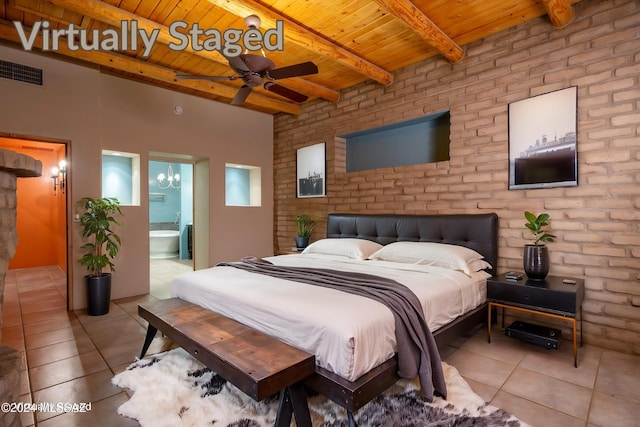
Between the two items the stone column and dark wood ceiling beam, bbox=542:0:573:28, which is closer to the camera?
the stone column

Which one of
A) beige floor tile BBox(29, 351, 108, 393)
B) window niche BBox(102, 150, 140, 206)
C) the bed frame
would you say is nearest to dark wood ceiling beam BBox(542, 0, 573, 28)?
the bed frame

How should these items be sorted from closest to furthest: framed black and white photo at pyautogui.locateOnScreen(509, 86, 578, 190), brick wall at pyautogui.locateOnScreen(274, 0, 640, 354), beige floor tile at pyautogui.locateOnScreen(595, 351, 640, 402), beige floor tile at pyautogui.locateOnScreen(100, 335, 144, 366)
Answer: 1. beige floor tile at pyautogui.locateOnScreen(595, 351, 640, 402)
2. beige floor tile at pyautogui.locateOnScreen(100, 335, 144, 366)
3. brick wall at pyautogui.locateOnScreen(274, 0, 640, 354)
4. framed black and white photo at pyautogui.locateOnScreen(509, 86, 578, 190)

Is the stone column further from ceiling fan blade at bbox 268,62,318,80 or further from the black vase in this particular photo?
the black vase

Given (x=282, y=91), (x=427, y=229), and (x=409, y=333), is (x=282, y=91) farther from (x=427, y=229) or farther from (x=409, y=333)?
(x=409, y=333)

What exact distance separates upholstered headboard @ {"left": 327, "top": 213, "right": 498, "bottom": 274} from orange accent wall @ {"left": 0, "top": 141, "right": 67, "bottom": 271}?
546 cm

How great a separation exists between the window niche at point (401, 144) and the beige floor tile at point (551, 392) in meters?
2.50

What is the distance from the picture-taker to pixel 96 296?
3609mm

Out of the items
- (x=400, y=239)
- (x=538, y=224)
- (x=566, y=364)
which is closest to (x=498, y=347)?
(x=566, y=364)

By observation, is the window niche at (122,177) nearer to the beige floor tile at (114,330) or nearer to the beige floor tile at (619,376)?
the beige floor tile at (114,330)

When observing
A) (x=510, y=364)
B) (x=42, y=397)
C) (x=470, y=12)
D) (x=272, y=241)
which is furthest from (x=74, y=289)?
(x=470, y=12)

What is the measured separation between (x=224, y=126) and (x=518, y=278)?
4.76 meters

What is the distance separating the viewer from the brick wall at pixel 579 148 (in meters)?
2.62

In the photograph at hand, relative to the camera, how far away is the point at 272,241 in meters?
6.11

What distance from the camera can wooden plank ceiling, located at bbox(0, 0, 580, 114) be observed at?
2.80 metres
